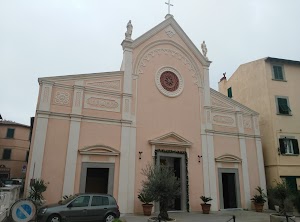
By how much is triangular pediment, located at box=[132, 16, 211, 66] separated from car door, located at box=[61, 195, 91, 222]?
36.8 feet

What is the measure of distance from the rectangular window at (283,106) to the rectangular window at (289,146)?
2156mm

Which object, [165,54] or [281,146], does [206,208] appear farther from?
[165,54]

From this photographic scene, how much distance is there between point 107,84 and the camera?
632 inches

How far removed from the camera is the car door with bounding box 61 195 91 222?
10.6 meters

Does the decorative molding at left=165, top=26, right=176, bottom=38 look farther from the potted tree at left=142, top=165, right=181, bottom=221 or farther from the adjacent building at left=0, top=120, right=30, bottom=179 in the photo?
the adjacent building at left=0, top=120, right=30, bottom=179

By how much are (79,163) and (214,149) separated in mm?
9305

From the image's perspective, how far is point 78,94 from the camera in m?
15.0

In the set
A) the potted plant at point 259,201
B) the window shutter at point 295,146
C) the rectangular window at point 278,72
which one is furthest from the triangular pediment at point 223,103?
the potted plant at point 259,201

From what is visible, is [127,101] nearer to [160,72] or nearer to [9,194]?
[160,72]

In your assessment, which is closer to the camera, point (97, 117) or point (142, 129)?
point (97, 117)

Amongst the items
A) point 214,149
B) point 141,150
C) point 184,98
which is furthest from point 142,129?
point 214,149

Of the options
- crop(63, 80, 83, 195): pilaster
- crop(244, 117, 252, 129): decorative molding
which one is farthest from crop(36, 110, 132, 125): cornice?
crop(244, 117, 252, 129): decorative molding

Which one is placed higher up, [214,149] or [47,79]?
[47,79]

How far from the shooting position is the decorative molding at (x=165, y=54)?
1745 cm
